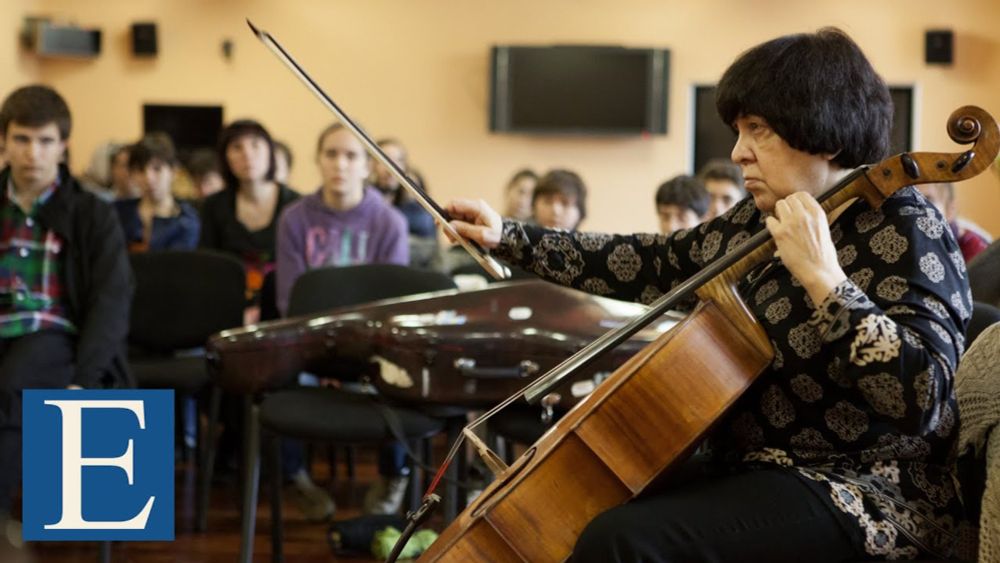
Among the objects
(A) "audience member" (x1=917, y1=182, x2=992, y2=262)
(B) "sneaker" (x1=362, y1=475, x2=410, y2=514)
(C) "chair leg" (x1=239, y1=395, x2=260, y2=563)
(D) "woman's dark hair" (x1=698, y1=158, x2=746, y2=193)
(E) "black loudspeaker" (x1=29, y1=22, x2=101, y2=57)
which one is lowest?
(B) "sneaker" (x1=362, y1=475, x2=410, y2=514)

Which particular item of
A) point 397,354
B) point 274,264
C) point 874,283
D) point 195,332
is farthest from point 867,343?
point 274,264

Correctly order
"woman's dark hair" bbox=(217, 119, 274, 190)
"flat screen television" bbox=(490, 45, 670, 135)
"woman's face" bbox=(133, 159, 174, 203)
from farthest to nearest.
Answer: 1. "flat screen television" bbox=(490, 45, 670, 135)
2. "woman's face" bbox=(133, 159, 174, 203)
3. "woman's dark hair" bbox=(217, 119, 274, 190)

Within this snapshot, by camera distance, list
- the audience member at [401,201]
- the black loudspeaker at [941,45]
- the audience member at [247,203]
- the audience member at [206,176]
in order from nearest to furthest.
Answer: the audience member at [247,203] → the audience member at [401,201] → the audience member at [206,176] → the black loudspeaker at [941,45]

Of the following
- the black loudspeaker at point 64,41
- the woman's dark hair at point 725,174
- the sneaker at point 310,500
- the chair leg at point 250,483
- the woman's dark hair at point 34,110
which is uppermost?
the black loudspeaker at point 64,41

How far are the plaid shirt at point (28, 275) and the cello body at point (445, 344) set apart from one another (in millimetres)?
424

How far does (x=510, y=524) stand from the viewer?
169 centimetres

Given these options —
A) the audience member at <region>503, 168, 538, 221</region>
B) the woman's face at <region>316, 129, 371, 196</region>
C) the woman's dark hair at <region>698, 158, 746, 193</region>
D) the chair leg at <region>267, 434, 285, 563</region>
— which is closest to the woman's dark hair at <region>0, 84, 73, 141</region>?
the chair leg at <region>267, 434, 285, 563</region>

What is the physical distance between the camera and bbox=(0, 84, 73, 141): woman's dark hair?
327cm

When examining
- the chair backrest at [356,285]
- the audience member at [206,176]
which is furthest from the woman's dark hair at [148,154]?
the chair backrest at [356,285]

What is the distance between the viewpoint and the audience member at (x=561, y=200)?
4.52 metres

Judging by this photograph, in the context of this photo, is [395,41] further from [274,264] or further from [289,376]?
[289,376]

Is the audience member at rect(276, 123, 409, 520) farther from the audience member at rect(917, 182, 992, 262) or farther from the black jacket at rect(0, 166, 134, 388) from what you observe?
the audience member at rect(917, 182, 992, 262)

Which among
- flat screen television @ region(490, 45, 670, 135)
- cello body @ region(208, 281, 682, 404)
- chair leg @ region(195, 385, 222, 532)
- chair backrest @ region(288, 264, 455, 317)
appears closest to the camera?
cello body @ region(208, 281, 682, 404)

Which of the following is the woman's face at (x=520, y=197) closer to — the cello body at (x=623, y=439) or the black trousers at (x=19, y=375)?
the black trousers at (x=19, y=375)
